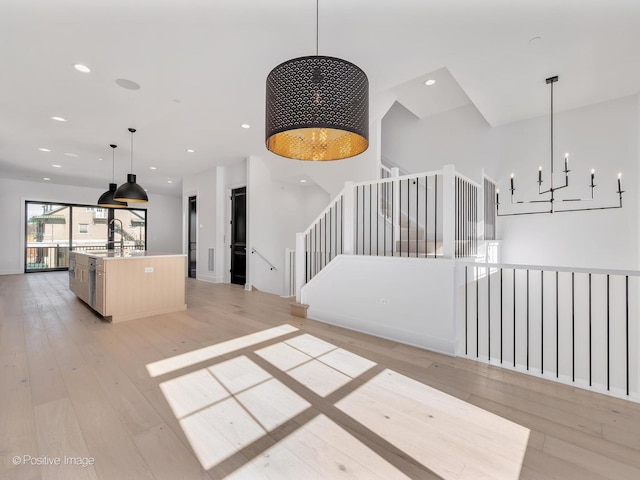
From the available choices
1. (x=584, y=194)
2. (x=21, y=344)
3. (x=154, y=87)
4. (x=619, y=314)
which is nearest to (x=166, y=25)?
(x=154, y=87)

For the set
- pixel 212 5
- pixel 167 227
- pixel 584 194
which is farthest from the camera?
pixel 167 227

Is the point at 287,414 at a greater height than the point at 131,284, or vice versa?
the point at 131,284

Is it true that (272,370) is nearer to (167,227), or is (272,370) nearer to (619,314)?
(619,314)

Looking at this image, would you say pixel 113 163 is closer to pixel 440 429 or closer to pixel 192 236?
pixel 192 236

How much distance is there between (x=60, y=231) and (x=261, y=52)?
35.5ft

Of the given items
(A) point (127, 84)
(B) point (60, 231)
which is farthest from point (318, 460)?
(B) point (60, 231)

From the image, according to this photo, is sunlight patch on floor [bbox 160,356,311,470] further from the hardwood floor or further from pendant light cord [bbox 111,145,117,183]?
pendant light cord [bbox 111,145,117,183]

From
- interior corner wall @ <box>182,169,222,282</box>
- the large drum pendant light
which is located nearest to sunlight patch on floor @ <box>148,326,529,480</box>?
the large drum pendant light

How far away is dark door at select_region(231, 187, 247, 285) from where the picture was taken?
23.4 ft

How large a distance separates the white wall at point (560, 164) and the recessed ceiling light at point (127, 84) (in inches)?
199

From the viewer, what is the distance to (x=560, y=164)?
4.66 meters

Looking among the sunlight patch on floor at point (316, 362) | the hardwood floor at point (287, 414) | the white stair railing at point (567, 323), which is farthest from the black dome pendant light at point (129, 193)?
the white stair railing at point (567, 323)

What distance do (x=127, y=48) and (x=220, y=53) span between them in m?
0.89

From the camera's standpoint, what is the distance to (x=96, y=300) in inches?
Result: 164
